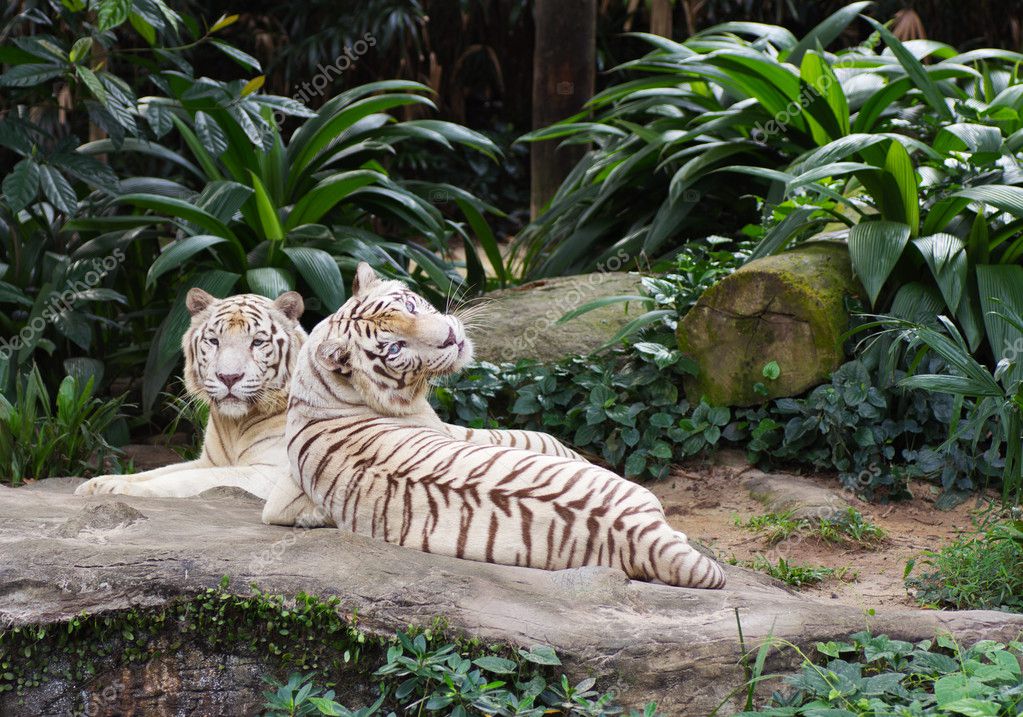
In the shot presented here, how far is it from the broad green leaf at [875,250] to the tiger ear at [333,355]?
222cm

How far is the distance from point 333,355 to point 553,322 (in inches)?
93.8

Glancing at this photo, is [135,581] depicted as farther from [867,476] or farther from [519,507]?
[867,476]

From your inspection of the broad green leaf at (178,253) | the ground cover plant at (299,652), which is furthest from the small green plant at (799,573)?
the broad green leaf at (178,253)

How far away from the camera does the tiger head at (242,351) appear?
12.2 feet

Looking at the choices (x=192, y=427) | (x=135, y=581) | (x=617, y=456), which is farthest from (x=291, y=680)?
(x=192, y=427)

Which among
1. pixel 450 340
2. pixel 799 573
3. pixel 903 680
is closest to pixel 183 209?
pixel 450 340

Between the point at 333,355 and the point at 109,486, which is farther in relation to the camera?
the point at 109,486

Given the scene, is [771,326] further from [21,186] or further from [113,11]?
[21,186]

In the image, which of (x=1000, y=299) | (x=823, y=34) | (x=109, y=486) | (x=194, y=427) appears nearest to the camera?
(x=109, y=486)

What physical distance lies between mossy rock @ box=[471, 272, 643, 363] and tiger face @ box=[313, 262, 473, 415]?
2.06 meters

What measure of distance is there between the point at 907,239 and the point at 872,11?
9042mm

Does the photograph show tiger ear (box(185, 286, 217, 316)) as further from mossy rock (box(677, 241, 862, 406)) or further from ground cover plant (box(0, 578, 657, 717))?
mossy rock (box(677, 241, 862, 406))

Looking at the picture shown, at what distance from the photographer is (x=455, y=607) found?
Answer: 254 centimetres

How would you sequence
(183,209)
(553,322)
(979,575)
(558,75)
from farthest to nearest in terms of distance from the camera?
1. (558,75)
2. (553,322)
3. (183,209)
4. (979,575)
